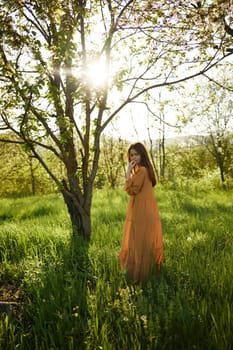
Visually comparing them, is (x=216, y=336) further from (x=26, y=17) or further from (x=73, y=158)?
(x=26, y=17)

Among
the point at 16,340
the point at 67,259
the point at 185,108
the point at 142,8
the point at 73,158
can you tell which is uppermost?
the point at 142,8

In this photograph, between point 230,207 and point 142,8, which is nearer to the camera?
point 142,8

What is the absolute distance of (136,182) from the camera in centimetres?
451

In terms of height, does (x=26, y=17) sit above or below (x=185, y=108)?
above

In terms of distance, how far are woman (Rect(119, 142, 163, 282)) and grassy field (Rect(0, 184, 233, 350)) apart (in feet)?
0.78

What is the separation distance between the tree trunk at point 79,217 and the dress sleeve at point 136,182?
1.28m

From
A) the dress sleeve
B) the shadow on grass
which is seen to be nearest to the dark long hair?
the dress sleeve

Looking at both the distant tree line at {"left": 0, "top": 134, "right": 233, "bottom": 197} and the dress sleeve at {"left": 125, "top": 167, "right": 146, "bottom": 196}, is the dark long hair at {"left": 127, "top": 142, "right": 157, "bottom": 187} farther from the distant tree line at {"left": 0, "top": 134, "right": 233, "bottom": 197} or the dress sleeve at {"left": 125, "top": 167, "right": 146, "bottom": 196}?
the distant tree line at {"left": 0, "top": 134, "right": 233, "bottom": 197}

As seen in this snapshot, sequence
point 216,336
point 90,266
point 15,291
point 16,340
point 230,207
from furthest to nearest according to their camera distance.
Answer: point 230,207
point 90,266
point 15,291
point 16,340
point 216,336

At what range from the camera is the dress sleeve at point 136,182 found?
177 inches

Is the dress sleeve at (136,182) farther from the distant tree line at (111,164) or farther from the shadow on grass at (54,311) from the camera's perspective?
the distant tree line at (111,164)

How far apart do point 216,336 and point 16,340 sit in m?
1.80

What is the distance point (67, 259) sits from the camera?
185 inches

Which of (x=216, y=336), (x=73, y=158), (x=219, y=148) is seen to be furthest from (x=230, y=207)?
(x=219, y=148)
